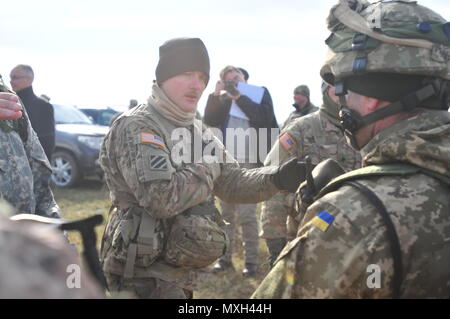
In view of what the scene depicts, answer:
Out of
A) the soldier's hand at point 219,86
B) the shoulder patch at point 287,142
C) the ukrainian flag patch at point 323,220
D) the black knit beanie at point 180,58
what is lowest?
the shoulder patch at point 287,142

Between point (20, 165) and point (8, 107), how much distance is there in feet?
1.18

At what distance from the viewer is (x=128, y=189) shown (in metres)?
2.88

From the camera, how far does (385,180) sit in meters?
1.70

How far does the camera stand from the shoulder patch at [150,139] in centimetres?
275

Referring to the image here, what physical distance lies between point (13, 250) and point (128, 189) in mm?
1996

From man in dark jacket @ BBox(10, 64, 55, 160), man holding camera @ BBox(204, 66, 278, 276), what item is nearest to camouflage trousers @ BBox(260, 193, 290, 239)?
man holding camera @ BBox(204, 66, 278, 276)

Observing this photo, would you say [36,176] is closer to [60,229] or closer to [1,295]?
[60,229]

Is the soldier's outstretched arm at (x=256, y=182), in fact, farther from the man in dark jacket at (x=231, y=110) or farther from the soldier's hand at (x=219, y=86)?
the soldier's hand at (x=219, y=86)

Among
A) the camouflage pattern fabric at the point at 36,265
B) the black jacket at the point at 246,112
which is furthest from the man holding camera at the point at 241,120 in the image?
the camouflage pattern fabric at the point at 36,265

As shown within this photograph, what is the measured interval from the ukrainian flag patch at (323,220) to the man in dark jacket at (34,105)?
592 centimetres

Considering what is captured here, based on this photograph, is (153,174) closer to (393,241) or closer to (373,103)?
(373,103)

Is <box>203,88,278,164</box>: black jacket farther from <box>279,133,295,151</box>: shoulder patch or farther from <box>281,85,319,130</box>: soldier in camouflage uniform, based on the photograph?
<box>279,133,295,151</box>: shoulder patch

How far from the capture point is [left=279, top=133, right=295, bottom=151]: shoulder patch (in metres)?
3.84
